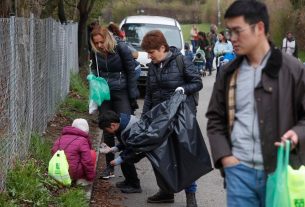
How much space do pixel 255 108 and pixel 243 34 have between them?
1.44ft

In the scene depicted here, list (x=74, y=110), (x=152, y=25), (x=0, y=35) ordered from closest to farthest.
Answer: (x=0, y=35) → (x=74, y=110) → (x=152, y=25)

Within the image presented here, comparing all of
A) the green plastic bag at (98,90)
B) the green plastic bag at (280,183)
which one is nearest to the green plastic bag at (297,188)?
the green plastic bag at (280,183)

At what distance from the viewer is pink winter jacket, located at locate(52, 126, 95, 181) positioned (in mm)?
6855

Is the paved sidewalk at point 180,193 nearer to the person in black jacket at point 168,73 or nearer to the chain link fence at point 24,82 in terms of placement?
the person in black jacket at point 168,73

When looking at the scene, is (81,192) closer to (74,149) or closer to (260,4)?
(74,149)

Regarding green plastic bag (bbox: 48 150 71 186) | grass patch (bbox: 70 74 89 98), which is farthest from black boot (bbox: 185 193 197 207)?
grass patch (bbox: 70 74 89 98)

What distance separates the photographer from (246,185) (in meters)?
3.76

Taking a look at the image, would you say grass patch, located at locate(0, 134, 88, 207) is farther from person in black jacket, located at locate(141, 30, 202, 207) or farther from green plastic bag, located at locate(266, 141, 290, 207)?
green plastic bag, located at locate(266, 141, 290, 207)

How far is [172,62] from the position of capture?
6512 millimetres

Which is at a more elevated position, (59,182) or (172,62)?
(172,62)

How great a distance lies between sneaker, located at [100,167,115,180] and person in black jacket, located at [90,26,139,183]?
46cm

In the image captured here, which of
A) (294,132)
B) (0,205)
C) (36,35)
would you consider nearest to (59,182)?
(0,205)

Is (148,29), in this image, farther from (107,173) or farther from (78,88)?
(107,173)

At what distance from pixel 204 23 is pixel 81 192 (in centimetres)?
6121
